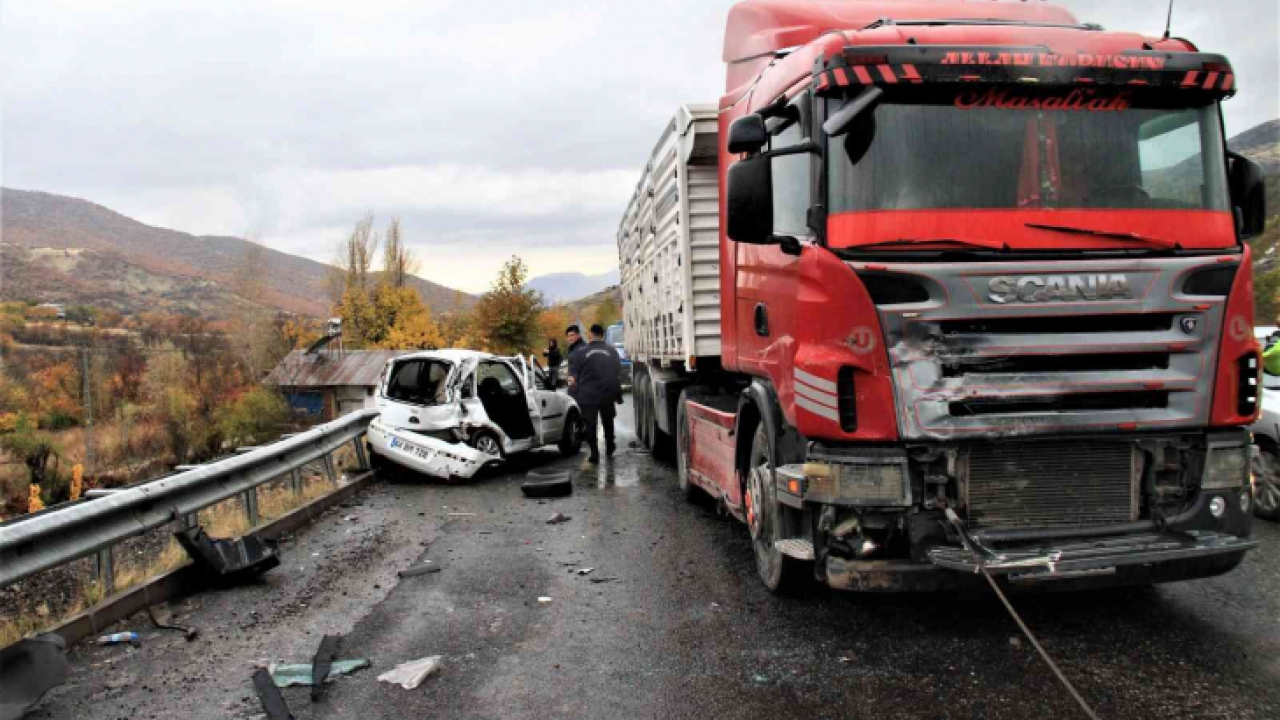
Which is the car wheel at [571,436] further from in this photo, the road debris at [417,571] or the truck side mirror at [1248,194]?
the truck side mirror at [1248,194]

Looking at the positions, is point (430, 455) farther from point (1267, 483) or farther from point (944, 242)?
point (1267, 483)

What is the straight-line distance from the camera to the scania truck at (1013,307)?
14.0ft

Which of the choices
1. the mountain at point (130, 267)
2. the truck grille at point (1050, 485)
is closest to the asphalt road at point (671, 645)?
the truck grille at point (1050, 485)

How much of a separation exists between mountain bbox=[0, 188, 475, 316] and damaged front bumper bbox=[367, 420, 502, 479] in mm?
47002

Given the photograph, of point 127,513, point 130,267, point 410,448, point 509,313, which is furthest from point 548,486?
point 130,267

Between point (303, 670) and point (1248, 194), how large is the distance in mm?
5596

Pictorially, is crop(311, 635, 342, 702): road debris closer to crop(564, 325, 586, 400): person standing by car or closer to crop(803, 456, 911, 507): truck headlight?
crop(803, 456, 911, 507): truck headlight

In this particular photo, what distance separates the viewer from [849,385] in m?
4.36

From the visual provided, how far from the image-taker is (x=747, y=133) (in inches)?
195

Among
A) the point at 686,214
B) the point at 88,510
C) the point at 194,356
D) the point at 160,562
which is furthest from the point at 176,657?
the point at 194,356

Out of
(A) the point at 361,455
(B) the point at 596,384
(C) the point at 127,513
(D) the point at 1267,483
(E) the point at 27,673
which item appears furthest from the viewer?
(B) the point at 596,384

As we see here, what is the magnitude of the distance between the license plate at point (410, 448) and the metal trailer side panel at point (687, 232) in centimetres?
305

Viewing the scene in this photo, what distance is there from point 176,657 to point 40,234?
650 ft

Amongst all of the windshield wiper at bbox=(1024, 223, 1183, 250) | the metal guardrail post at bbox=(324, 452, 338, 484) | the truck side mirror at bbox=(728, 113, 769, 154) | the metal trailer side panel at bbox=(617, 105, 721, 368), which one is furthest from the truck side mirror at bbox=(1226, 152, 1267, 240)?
the metal guardrail post at bbox=(324, 452, 338, 484)
